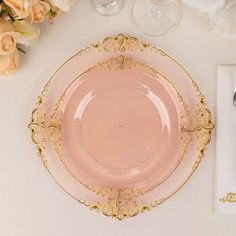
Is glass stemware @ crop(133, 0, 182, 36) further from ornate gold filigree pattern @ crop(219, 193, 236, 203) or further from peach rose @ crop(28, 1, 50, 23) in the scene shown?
ornate gold filigree pattern @ crop(219, 193, 236, 203)

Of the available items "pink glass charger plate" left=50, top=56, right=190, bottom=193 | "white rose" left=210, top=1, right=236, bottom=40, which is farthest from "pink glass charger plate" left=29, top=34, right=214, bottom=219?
"white rose" left=210, top=1, right=236, bottom=40

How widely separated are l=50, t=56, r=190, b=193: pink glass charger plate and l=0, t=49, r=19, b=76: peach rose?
138mm

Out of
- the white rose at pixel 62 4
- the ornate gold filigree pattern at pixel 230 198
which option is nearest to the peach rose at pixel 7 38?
the white rose at pixel 62 4

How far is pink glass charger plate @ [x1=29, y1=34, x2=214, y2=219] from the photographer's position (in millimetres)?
1181

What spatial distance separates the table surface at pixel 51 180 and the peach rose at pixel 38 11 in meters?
0.09

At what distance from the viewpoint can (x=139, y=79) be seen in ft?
3.91

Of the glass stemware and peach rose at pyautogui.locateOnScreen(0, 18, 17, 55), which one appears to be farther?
the glass stemware

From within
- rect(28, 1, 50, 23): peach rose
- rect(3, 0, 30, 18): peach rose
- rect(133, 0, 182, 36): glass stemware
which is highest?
rect(133, 0, 182, 36): glass stemware

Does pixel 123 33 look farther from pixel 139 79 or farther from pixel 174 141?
pixel 174 141

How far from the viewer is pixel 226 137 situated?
117 cm

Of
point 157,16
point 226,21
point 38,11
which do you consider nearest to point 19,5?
point 38,11

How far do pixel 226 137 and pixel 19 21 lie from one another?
0.56m

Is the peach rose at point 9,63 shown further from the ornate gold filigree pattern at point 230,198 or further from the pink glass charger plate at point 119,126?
the ornate gold filigree pattern at point 230,198

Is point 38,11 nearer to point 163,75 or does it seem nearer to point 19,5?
point 19,5
